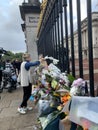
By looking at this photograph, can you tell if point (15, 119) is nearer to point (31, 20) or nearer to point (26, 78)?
point (26, 78)

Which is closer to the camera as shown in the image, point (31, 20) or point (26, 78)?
point (26, 78)

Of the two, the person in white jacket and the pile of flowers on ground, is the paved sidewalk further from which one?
the pile of flowers on ground

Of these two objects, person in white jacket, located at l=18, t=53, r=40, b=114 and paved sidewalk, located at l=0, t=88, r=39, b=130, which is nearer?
paved sidewalk, located at l=0, t=88, r=39, b=130

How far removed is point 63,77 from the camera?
105 inches

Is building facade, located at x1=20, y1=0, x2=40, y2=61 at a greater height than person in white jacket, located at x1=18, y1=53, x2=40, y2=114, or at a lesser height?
greater

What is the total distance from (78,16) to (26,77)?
448 cm

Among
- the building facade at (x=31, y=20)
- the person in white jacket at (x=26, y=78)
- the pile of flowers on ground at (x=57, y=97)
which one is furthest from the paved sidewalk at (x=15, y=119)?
the building facade at (x=31, y=20)

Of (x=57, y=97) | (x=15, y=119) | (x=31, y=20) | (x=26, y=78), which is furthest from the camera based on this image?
(x=31, y=20)

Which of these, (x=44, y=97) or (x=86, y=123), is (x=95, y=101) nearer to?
(x=86, y=123)

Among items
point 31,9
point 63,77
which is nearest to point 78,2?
point 63,77

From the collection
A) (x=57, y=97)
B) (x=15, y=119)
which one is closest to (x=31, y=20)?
(x=15, y=119)

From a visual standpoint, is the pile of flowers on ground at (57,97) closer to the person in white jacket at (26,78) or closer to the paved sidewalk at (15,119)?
the paved sidewalk at (15,119)

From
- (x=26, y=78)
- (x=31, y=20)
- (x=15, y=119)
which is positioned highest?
(x=31, y=20)

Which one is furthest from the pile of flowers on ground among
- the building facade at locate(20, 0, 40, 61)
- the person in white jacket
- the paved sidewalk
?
the building facade at locate(20, 0, 40, 61)
